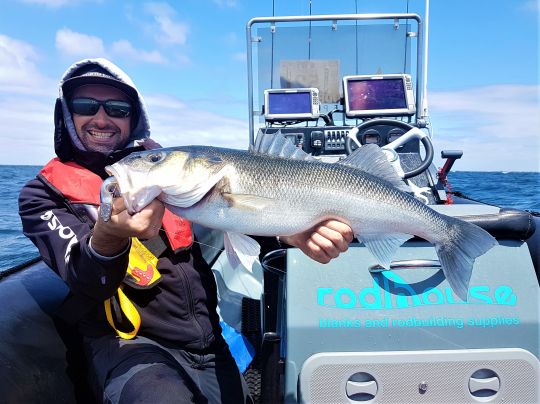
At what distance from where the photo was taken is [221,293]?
4910mm

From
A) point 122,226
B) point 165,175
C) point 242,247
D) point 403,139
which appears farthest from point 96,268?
point 403,139

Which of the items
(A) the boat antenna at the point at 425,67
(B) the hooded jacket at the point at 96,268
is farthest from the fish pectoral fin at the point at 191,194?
(A) the boat antenna at the point at 425,67

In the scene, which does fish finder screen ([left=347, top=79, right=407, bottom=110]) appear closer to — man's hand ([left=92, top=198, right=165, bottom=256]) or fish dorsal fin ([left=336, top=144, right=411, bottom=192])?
fish dorsal fin ([left=336, top=144, right=411, bottom=192])

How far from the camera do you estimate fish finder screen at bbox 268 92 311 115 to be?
598cm

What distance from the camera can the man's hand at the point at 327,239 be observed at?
7.09 feet

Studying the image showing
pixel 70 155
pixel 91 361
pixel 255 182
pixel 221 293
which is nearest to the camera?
pixel 255 182

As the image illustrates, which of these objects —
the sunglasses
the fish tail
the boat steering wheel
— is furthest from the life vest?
the boat steering wheel

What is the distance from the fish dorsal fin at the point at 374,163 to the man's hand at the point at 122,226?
94 cm

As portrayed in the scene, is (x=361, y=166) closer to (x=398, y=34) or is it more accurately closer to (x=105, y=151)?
(x=105, y=151)

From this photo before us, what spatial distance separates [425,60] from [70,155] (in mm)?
5083

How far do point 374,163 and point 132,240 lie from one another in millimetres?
1354

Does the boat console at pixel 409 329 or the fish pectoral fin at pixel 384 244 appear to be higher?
the fish pectoral fin at pixel 384 244

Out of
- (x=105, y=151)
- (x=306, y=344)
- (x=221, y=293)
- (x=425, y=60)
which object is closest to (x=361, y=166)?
(x=306, y=344)

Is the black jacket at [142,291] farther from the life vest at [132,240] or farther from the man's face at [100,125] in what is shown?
the man's face at [100,125]
